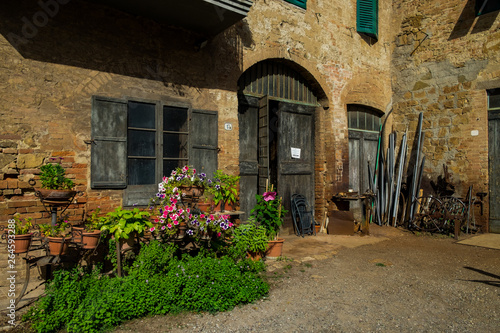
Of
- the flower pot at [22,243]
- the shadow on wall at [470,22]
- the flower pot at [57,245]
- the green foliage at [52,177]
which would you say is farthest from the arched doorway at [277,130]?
the flower pot at [22,243]

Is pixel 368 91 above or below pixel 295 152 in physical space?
above

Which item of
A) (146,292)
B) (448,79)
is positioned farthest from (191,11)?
(448,79)

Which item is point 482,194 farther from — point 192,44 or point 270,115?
point 192,44

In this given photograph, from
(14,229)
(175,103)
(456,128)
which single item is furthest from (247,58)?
(456,128)

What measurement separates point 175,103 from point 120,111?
0.91 metres

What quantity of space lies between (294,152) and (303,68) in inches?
73.2

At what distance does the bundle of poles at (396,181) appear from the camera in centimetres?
847

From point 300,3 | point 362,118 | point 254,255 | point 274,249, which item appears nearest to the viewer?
point 254,255

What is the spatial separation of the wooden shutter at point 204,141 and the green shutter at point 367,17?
4952 millimetres

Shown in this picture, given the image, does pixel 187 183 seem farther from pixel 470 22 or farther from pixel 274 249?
pixel 470 22

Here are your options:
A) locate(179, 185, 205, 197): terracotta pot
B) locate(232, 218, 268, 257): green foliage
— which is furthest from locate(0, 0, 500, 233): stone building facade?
locate(232, 218, 268, 257): green foliage

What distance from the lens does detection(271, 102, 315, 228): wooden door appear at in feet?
24.3

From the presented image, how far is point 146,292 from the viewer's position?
3.47m

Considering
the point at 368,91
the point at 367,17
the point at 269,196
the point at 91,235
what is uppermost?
the point at 367,17
